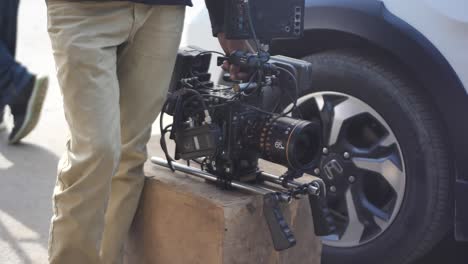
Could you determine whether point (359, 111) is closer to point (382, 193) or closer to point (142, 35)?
point (382, 193)

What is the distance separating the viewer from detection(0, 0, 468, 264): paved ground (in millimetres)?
3414

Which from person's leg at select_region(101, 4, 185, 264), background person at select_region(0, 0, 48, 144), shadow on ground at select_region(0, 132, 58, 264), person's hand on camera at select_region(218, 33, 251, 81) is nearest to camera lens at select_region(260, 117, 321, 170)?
person's hand on camera at select_region(218, 33, 251, 81)

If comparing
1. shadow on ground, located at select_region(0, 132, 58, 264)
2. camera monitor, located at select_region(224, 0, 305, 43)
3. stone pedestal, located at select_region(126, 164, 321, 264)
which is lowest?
shadow on ground, located at select_region(0, 132, 58, 264)

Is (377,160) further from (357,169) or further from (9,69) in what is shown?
(9,69)

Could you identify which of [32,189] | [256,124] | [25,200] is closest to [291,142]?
[256,124]

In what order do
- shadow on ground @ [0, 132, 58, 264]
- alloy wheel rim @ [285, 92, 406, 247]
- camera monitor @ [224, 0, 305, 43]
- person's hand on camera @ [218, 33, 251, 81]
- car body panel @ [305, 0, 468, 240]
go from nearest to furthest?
camera monitor @ [224, 0, 305, 43]
person's hand on camera @ [218, 33, 251, 81]
car body panel @ [305, 0, 468, 240]
alloy wheel rim @ [285, 92, 406, 247]
shadow on ground @ [0, 132, 58, 264]

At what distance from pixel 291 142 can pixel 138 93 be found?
1.87 feet

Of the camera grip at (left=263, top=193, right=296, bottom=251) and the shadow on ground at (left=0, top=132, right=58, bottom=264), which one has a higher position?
the camera grip at (left=263, top=193, right=296, bottom=251)

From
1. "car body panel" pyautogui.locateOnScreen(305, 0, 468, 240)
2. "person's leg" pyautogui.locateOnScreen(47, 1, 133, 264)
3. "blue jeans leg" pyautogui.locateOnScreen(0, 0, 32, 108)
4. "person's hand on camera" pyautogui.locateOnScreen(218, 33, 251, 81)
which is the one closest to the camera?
"person's leg" pyautogui.locateOnScreen(47, 1, 133, 264)

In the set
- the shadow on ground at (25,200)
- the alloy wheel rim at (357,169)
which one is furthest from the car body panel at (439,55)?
the shadow on ground at (25,200)

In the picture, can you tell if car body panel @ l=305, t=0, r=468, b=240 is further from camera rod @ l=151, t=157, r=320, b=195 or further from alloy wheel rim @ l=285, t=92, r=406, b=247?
camera rod @ l=151, t=157, r=320, b=195

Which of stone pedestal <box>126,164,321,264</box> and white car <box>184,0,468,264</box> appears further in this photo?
white car <box>184,0,468,264</box>

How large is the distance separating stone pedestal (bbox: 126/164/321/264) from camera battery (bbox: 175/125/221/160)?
0.15m

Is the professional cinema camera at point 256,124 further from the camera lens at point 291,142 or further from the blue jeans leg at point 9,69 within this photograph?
the blue jeans leg at point 9,69
